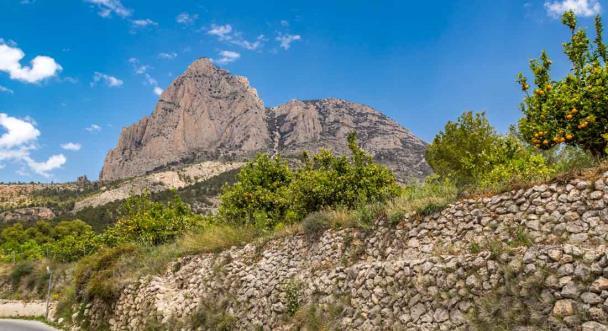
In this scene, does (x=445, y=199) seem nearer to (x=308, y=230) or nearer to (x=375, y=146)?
(x=308, y=230)

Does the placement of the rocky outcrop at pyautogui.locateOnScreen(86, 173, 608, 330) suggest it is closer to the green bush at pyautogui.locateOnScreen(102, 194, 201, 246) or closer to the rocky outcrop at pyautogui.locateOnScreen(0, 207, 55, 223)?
the green bush at pyautogui.locateOnScreen(102, 194, 201, 246)

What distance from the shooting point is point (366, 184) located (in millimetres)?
19328

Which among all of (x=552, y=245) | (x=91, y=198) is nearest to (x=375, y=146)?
(x=91, y=198)

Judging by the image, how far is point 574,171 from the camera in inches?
349

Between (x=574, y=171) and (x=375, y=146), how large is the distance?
154221 millimetres

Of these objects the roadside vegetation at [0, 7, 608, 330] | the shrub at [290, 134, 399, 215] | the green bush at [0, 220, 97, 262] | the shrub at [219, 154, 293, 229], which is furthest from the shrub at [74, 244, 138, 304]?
the green bush at [0, 220, 97, 262]

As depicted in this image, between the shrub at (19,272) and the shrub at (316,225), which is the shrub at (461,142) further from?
the shrub at (19,272)

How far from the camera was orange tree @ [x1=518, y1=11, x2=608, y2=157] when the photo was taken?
1088 cm

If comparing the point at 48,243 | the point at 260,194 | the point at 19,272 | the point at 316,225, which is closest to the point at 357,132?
the point at 48,243

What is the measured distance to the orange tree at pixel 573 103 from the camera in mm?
10875

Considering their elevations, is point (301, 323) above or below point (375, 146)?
below

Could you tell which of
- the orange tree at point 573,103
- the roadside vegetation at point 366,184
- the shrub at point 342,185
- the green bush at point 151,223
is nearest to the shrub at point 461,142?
the roadside vegetation at point 366,184

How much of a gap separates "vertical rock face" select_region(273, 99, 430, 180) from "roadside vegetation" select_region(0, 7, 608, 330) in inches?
4414

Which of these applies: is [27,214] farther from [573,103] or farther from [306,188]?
[573,103]
